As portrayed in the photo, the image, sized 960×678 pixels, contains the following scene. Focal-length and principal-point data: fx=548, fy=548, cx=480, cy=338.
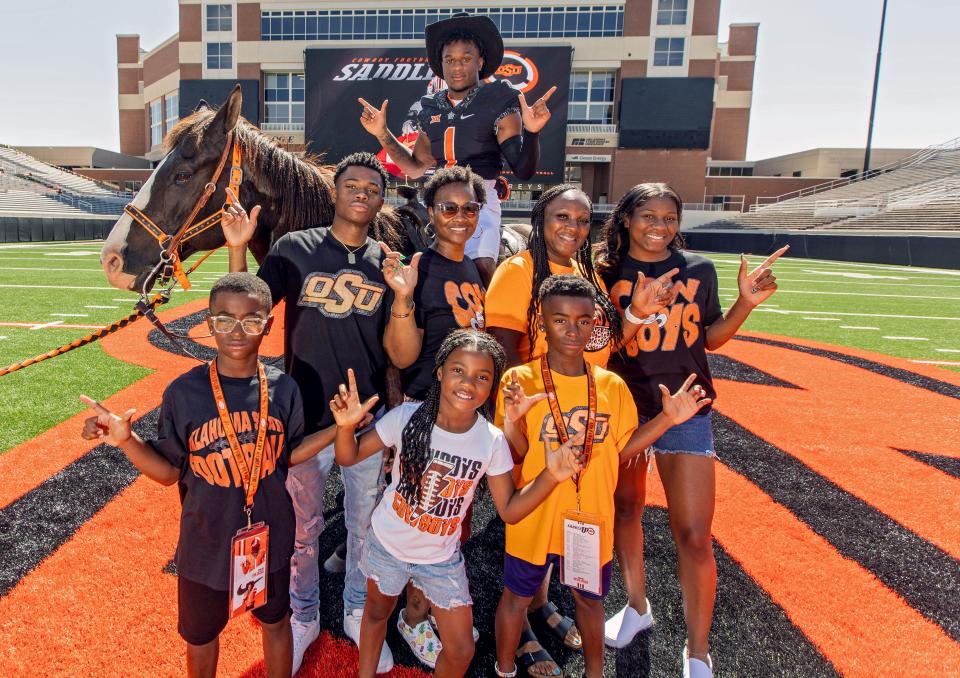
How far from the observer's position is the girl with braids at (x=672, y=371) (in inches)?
97.3

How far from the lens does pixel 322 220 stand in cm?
321

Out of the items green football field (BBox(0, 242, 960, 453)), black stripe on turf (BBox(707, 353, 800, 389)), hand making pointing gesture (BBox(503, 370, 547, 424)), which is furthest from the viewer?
black stripe on turf (BBox(707, 353, 800, 389))

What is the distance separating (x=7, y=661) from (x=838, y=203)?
1873 inches

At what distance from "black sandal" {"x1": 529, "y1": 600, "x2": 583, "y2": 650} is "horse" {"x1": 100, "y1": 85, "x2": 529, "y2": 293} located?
2.20 m

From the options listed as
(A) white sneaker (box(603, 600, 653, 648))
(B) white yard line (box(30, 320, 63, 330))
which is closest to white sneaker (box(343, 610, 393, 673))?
(A) white sneaker (box(603, 600, 653, 648))

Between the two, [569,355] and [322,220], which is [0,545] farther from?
[569,355]

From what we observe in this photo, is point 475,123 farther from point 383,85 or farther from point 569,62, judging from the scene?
point 569,62

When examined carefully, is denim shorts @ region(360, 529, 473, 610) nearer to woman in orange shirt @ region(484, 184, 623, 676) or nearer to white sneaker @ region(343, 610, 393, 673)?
white sneaker @ region(343, 610, 393, 673)

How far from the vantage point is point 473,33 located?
3609mm

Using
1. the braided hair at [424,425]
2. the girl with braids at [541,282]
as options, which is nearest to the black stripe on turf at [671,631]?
the braided hair at [424,425]

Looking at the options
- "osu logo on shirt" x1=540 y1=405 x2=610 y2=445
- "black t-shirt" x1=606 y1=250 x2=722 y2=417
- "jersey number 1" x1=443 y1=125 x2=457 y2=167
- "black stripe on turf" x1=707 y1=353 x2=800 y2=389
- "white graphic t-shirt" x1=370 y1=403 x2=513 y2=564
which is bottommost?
"black stripe on turf" x1=707 y1=353 x2=800 y2=389

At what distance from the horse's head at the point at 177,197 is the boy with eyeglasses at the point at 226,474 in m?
1.22

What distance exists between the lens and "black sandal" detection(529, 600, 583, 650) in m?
2.62

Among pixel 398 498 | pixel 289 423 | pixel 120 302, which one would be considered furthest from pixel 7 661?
pixel 120 302
